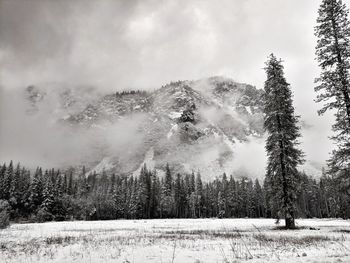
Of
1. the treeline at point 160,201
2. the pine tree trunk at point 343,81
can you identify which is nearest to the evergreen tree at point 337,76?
the pine tree trunk at point 343,81

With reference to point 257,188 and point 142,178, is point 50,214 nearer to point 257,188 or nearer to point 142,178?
point 142,178

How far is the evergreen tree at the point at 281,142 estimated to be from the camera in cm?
2708

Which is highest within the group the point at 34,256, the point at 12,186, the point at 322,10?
the point at 322,10

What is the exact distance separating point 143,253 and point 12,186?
94.7 m

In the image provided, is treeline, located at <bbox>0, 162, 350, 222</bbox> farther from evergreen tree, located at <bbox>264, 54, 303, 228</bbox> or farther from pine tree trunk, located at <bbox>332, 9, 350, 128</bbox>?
pine tree trunk, located at <bbox>332, 9, 350, 128</bbox>

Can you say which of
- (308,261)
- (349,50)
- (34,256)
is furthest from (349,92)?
(34,256)

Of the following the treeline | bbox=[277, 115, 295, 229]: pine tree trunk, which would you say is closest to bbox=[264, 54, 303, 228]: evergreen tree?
bbox=[277, 115, 295, 229]: pine tree trunk

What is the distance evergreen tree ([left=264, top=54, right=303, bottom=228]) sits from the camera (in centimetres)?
2708

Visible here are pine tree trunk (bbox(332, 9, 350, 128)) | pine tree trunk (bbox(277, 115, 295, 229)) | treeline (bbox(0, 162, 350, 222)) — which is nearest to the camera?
pine tree trunk (bbox(332, 9, 350, 128))

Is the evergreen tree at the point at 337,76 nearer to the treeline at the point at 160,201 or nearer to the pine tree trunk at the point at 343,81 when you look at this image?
the pine tree trunk at the point at 343,81

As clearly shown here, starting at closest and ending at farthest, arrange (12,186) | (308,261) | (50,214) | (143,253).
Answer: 1. (308,261)
2. (143,253)
3. (50,214)
4. (12,186)

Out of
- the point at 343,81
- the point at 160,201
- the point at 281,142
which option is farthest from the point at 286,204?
the point at 160,201

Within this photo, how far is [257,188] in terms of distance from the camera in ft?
381

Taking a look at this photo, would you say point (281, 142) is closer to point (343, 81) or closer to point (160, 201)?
point (343, 81)
